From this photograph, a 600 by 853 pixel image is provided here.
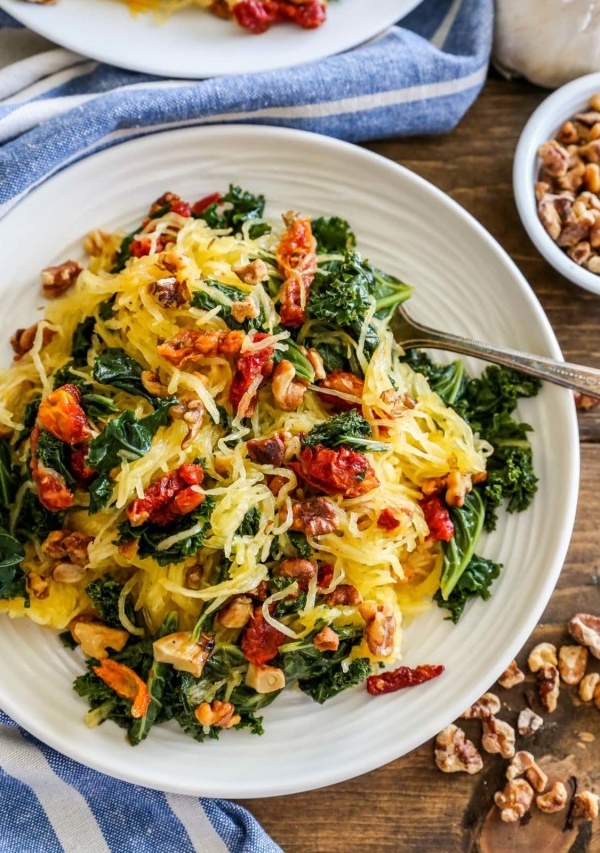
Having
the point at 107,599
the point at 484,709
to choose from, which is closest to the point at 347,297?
the point at 107,599

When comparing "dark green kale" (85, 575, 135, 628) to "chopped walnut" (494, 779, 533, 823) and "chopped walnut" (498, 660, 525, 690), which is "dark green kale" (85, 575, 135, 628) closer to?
"chopped walnut" (498, 660, 525, 690)

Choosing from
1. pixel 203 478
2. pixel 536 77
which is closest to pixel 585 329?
pixel 536 77

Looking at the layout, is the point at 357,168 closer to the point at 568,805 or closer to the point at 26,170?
the point at 26,170

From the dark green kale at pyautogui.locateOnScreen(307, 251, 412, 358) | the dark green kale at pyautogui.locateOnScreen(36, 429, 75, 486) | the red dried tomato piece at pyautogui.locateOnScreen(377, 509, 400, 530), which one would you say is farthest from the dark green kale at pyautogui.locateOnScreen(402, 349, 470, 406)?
the dark green kale at pyautogui.locateOnScreen(36, 429, 75, 486)

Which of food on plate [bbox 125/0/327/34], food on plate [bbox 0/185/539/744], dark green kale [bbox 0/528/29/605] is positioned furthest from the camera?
food on plate [bbox 125/0/327/34]

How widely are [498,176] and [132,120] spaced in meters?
2.18

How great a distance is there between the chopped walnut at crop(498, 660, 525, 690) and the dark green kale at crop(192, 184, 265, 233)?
2.71 metres

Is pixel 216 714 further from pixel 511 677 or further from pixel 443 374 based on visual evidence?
pixel 443 374

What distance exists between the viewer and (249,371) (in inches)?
155

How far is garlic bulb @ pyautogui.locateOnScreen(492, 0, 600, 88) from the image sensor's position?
15.8ft

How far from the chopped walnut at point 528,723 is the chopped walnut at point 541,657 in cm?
23

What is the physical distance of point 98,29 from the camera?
4785 millimetres

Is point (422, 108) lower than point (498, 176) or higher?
higher

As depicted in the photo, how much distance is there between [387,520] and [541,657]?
4.52 feet
